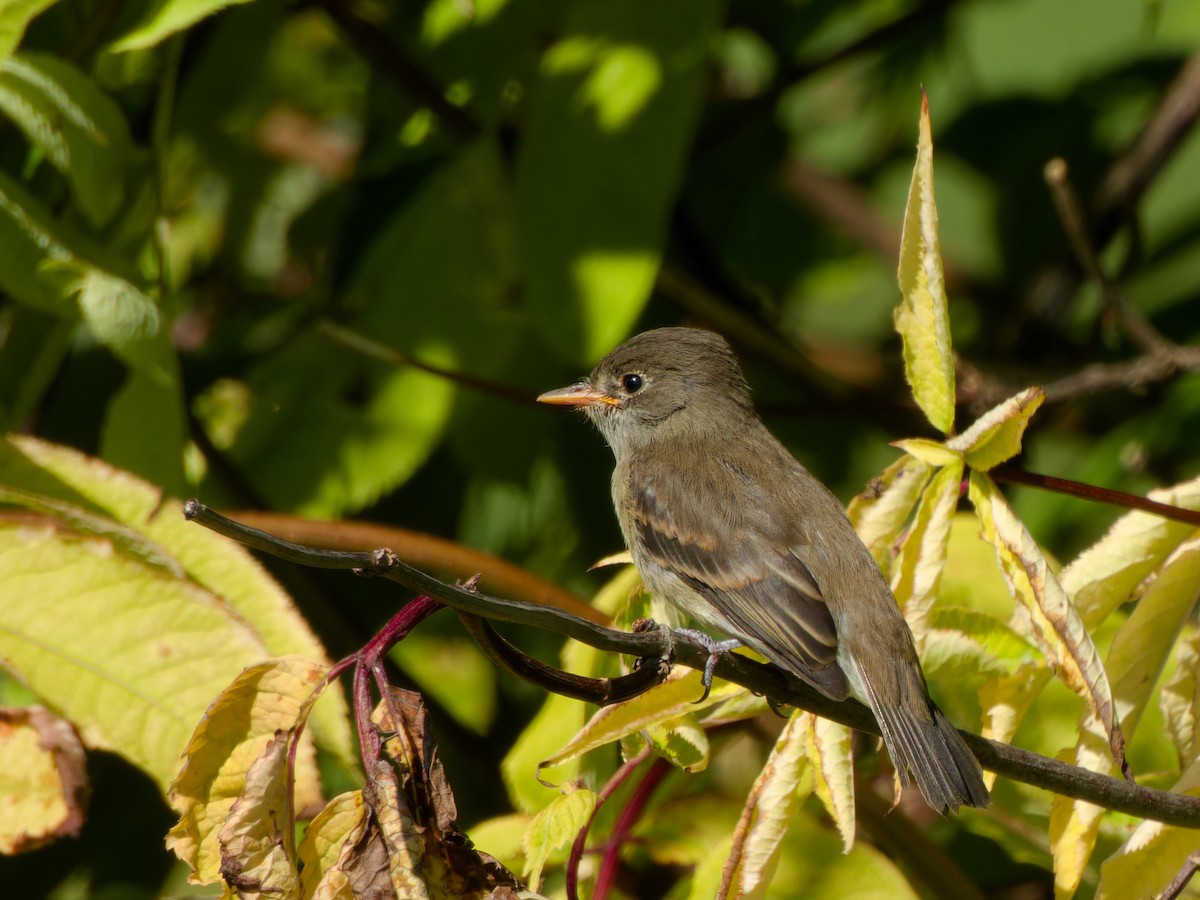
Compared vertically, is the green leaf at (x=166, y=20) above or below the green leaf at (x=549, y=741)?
above

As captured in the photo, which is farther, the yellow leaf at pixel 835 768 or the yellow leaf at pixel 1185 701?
the yellow leaf at pixel 1185 701

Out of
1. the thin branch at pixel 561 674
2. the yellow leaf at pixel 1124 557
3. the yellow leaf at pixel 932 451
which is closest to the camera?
the thin branch at pixel 561 674

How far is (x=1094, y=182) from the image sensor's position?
4543mm

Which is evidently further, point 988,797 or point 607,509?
point 607,509

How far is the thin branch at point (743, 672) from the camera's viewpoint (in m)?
1.39

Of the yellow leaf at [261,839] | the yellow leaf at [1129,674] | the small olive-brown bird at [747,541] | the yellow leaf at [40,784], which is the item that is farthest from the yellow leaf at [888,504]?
the yellow leaf at [40,784]

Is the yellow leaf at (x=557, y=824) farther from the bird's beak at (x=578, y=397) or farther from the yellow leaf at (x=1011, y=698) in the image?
the bird's beak at (x=578, y=397)

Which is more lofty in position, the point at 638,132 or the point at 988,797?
the point at 638,132

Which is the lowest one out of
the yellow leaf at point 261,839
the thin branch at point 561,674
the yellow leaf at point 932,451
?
the yellow leaf at point 261,839

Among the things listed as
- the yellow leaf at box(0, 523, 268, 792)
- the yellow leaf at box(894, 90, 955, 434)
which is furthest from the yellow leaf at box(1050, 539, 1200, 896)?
the yellow leaf at box(0, 523, 268, 792)

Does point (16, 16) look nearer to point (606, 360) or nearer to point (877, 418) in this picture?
point (606, 360)

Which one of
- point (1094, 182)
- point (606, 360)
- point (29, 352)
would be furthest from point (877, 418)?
point (29, 352)

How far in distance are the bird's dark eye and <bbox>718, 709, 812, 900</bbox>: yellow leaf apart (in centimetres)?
175

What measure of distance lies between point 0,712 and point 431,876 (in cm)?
98
